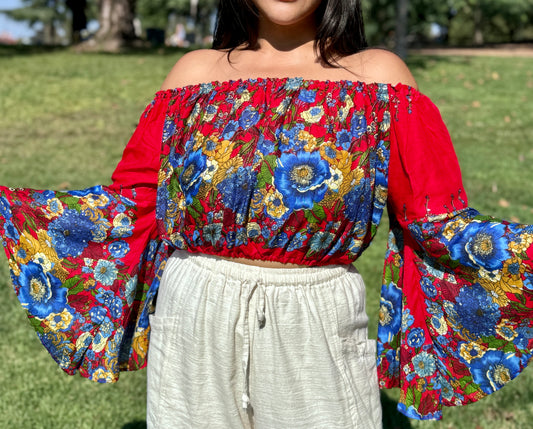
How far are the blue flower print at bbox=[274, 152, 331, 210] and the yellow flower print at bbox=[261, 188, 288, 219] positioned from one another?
1 centimetres

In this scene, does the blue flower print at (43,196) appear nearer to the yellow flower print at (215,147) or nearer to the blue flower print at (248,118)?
the yellow flower print at (215,147)

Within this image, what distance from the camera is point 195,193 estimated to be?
6.32ft

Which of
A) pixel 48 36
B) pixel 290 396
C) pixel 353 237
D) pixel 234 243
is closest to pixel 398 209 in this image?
pixel 353 237

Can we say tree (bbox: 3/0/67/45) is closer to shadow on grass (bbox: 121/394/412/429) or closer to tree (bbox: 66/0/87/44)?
tree (bbox: 66/0/87/44)

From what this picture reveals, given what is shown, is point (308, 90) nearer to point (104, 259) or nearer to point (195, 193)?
point (195, 193)

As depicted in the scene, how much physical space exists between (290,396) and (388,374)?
0.50 metres

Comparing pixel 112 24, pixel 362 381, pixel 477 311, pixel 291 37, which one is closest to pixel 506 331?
pixel 477 311

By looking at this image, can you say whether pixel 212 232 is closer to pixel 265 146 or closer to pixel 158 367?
pixel 265 146

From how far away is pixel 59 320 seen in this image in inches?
92.0

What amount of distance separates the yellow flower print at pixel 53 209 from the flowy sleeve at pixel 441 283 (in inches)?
42.5

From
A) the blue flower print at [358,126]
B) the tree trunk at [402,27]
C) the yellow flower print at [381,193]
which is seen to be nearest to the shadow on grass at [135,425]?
the yellow flower print at [381,193]

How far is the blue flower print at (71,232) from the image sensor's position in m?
2.22

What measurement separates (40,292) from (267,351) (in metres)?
0.90

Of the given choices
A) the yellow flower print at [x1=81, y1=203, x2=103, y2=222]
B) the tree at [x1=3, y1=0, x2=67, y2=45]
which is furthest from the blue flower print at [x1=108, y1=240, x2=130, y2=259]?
the tree at [x1=3, y1=0, x2=67, y2=45]
